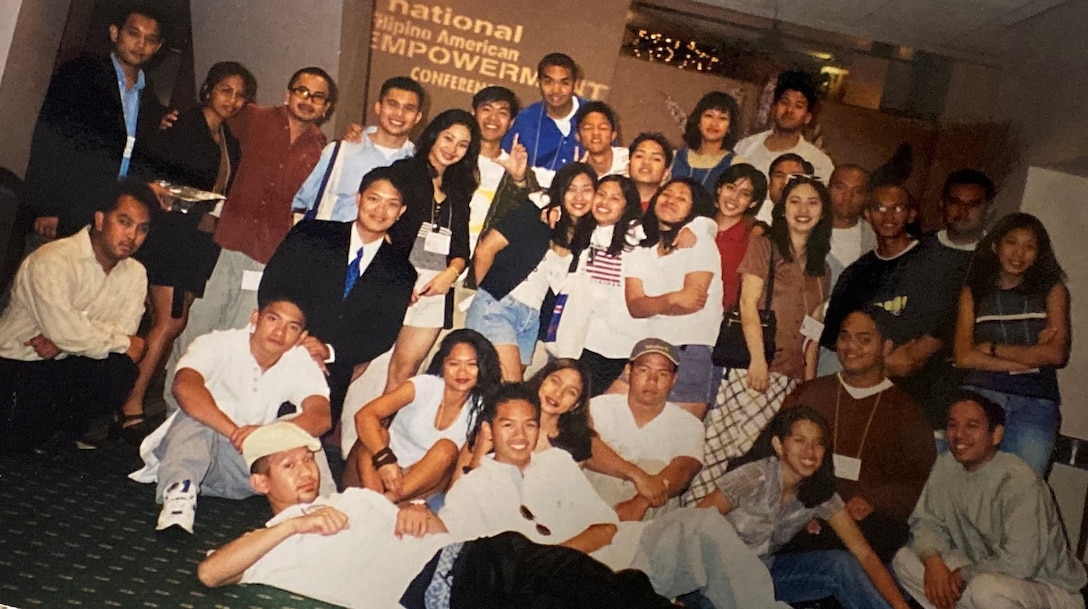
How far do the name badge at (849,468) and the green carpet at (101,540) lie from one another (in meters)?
1.41

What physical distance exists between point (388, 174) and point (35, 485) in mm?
1217

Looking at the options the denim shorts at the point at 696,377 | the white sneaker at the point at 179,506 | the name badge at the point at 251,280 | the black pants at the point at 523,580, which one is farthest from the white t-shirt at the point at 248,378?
the denim shorts at the point at 696,377

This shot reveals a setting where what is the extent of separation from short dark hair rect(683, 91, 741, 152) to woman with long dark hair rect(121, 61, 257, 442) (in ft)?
3.87

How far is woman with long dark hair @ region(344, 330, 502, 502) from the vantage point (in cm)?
238

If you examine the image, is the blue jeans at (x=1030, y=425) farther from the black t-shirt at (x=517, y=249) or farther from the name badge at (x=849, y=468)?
the black t-shirt at (x=517, y=249)

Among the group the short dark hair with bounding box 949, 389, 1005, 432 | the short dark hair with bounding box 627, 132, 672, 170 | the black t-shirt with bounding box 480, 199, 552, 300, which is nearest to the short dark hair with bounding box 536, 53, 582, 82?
the short dark hair with bounding box 627, 132, 672, 170

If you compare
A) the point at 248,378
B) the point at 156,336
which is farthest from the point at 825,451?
the point at 156,336

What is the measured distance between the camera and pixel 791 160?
93.6 inches

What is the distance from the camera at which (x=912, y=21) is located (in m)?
2.36

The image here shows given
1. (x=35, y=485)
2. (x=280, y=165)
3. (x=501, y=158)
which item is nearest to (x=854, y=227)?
(x=501, y=158)

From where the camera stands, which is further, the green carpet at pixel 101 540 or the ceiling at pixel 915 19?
the ceiling at pixel 915 19

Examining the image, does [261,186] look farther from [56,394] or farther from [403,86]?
[56,394]

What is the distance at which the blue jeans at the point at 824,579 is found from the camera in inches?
94.0

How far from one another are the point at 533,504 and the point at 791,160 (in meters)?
1.14
